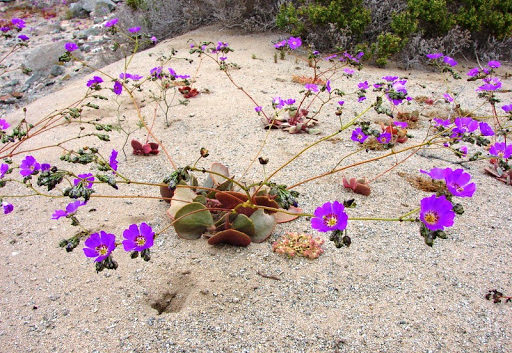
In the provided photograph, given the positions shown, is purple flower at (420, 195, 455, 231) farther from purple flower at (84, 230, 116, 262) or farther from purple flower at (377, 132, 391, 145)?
purple flower at (84, 230, 116, 262)

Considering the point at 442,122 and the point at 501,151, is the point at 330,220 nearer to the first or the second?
the point at 501,151

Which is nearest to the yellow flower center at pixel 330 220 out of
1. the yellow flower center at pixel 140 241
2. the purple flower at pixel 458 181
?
the purple flower at pixel 458 181

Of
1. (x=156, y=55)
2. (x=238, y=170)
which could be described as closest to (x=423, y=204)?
(x=238, y=170)

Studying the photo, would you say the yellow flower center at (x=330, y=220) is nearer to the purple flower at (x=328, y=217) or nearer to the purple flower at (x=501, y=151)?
the purple flower at (x=328, y=217)

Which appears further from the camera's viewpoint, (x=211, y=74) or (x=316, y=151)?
(x=211, y=74)

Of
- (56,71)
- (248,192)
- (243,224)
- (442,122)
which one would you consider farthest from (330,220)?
(56,71)

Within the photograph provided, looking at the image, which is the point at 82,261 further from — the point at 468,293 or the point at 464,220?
the point at 464,220

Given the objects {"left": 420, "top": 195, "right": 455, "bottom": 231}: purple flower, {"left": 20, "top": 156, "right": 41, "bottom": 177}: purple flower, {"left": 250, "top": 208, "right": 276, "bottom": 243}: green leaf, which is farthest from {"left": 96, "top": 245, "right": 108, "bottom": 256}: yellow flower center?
{"left": 420, "top": 195, "right": 455, "bottom": 231}: purple flower
